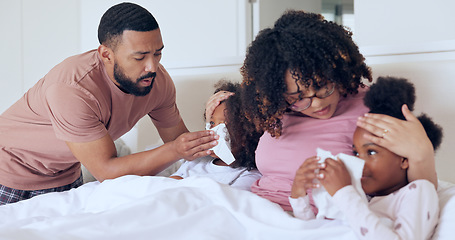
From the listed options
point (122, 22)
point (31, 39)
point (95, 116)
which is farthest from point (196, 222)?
point (31, 39)

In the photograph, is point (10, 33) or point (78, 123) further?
point (10, 33)

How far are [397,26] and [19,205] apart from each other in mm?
1939

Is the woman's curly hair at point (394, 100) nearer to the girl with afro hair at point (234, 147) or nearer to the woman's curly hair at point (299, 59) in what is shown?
the woman's curly hair at point (299, 59)

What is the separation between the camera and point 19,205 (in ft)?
4.61

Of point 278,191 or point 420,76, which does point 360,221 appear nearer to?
point 278,191

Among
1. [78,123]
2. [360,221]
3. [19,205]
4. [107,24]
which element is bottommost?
[19,205]

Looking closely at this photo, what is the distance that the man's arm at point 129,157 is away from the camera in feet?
5.05

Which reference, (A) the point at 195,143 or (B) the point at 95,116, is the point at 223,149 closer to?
(A) the point at 195,143

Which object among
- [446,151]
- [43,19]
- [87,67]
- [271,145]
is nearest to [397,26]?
[446,151]

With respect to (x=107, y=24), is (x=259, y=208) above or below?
below

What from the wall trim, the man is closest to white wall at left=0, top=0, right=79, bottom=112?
the man

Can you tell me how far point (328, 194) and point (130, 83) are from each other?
88cm

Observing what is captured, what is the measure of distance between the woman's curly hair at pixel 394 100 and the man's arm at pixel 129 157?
56 centimetres

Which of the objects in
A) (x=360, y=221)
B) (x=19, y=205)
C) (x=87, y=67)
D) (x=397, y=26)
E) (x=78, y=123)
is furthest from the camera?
(x=397, y=26)
